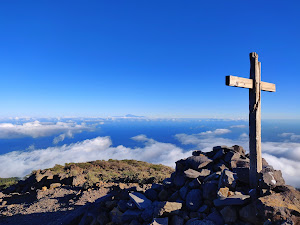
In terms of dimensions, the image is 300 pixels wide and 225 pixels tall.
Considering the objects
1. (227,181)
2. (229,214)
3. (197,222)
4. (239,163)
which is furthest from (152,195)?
(239,163)

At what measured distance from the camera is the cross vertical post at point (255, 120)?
5.66 metres

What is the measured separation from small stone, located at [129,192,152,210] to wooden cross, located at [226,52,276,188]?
3701 mm

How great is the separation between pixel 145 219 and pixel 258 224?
328cm

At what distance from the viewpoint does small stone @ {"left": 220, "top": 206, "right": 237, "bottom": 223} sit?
4.74 meters

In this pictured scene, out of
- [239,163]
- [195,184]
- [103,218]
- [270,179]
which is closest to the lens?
[270,179]

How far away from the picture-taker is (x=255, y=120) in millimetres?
5742

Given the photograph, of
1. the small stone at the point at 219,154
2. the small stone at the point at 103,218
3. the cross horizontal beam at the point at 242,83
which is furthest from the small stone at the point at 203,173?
the small stone at the point at 103,218

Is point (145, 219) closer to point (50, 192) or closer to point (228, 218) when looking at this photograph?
point (228, 218)

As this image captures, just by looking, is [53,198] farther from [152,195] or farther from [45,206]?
[152,195]

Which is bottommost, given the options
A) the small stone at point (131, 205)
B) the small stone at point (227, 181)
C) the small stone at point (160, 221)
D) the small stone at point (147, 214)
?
the small stone at point (131, 205)

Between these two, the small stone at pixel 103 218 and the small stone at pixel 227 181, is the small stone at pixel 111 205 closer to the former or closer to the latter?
the small stone at pixel 103 218

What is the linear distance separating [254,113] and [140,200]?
17.0ft

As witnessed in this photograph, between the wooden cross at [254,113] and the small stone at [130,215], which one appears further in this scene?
the small stone at [130,215]

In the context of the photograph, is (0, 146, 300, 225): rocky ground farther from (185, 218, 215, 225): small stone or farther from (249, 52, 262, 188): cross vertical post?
(249, 52, 262, 188): cross vertical post
